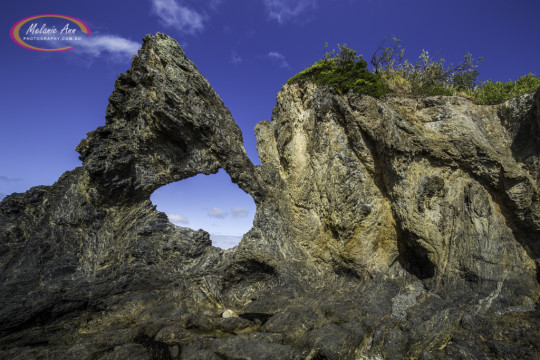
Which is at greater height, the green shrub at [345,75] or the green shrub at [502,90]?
the green shrub at [345,75]

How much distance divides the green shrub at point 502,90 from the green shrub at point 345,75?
6.08 metres

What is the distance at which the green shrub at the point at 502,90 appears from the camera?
19109mm

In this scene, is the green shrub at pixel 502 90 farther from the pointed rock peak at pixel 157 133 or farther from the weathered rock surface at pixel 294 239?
the pointed rock peak at pixel 157 133

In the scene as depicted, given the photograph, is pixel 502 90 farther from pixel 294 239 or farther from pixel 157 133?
pixel 157 133

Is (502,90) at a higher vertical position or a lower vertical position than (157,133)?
higher

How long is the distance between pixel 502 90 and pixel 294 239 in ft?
56.1

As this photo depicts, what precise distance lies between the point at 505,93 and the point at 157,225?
79.2 feet

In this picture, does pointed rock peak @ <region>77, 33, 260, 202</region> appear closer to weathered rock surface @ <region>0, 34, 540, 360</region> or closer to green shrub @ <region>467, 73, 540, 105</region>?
weathered rock surface @ <region>0, 34, 540, 360</region>

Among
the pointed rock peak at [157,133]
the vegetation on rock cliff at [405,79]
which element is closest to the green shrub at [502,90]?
the vegetation on rock cliff at [405,79]

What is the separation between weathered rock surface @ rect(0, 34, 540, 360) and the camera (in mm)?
13398

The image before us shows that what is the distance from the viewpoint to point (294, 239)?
2038 cm

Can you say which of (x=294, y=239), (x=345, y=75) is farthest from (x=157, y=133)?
(x=345, y=75)

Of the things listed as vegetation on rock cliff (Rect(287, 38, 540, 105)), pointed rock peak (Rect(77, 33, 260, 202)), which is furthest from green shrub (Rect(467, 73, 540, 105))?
pointed rock peak (Rect(77, 33, 260, 202))

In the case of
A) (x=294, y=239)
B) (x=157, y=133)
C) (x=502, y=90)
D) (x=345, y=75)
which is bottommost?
(x=294, y=239)
